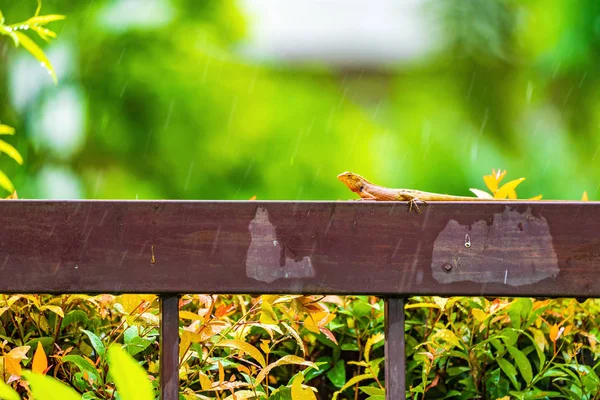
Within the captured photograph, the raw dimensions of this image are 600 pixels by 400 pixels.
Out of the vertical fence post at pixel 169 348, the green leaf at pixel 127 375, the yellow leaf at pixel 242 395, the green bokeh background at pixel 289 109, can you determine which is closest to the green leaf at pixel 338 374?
the yellow leaf at pixel 242 395

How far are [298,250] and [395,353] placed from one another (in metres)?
0.18

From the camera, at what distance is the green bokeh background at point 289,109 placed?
134 inches

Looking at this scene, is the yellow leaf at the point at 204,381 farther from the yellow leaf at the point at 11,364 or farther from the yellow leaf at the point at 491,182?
the yellow leaf at the point at 491,182

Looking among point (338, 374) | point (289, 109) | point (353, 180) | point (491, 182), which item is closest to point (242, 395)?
point (338, 374)

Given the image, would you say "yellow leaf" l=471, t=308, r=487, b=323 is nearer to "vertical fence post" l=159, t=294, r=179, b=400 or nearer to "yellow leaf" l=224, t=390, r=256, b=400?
"yellow leaf" l=224, t=390, r=256, b=400

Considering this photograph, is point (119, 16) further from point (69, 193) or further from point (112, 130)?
point (69, 193)

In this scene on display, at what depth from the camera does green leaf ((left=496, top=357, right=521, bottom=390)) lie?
113 centimetres

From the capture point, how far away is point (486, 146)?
349 centimetres

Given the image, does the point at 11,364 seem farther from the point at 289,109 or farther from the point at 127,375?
the point at 289,109

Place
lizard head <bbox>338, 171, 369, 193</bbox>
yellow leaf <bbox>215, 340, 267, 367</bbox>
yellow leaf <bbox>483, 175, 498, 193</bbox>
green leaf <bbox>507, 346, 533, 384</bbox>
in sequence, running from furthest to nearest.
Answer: lizard head <bbox>338, 171, 369, 193</bbox>
yellow leaf <bbox>483, 175, 498, 193</bbox>
green leaf <bbox>507, 346, 533, 384</bbox>
yellow leaf <bbox>215, 340, 267, 367</bbox>

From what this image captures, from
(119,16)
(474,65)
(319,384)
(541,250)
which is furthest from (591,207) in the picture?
(119,16)

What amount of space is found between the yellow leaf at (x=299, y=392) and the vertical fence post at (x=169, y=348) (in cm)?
15

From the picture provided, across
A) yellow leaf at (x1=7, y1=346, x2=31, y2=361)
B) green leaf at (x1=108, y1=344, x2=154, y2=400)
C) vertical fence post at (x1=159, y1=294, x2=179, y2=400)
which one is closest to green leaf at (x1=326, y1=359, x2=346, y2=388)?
vertical fence post at (x1=159, y1=294, x2=179, y2=400)

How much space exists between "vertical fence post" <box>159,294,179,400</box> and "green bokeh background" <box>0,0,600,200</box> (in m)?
2.47
